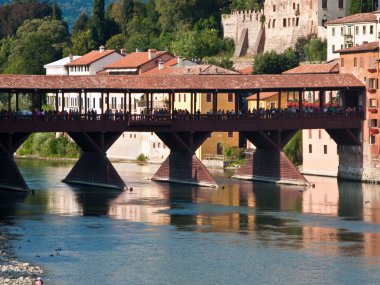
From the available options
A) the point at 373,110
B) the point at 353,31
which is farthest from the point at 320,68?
the point at 373,110

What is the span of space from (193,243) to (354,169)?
3485 cm

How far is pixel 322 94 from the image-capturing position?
112250 mm

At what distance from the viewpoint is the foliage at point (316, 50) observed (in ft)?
498

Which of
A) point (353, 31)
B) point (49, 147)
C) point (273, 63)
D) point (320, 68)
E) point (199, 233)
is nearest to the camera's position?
point (199, 233)

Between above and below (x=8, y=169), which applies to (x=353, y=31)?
above

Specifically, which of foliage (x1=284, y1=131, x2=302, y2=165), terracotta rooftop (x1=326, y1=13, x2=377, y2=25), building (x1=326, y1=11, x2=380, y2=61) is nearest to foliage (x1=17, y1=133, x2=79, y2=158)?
foliage (x1=284, y1=131, x2=302, y2=165)

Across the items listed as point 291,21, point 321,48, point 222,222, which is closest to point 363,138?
point 222,222

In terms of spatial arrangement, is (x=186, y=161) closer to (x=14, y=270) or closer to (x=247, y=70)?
(x=14, y=270)

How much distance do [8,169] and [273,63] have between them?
183 feet

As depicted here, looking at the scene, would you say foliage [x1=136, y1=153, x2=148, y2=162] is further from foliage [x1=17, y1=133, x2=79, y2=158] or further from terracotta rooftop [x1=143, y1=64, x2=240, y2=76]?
terracotta rooftop [x1=143, y1=64, x2=240, y2=76]

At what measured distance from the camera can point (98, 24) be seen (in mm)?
193375

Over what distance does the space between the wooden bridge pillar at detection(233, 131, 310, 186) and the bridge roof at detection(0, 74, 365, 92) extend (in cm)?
329

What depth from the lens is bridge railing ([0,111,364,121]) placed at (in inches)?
3920

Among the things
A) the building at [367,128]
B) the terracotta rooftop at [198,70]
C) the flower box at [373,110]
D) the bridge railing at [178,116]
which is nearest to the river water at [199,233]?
the building at [367,128]
